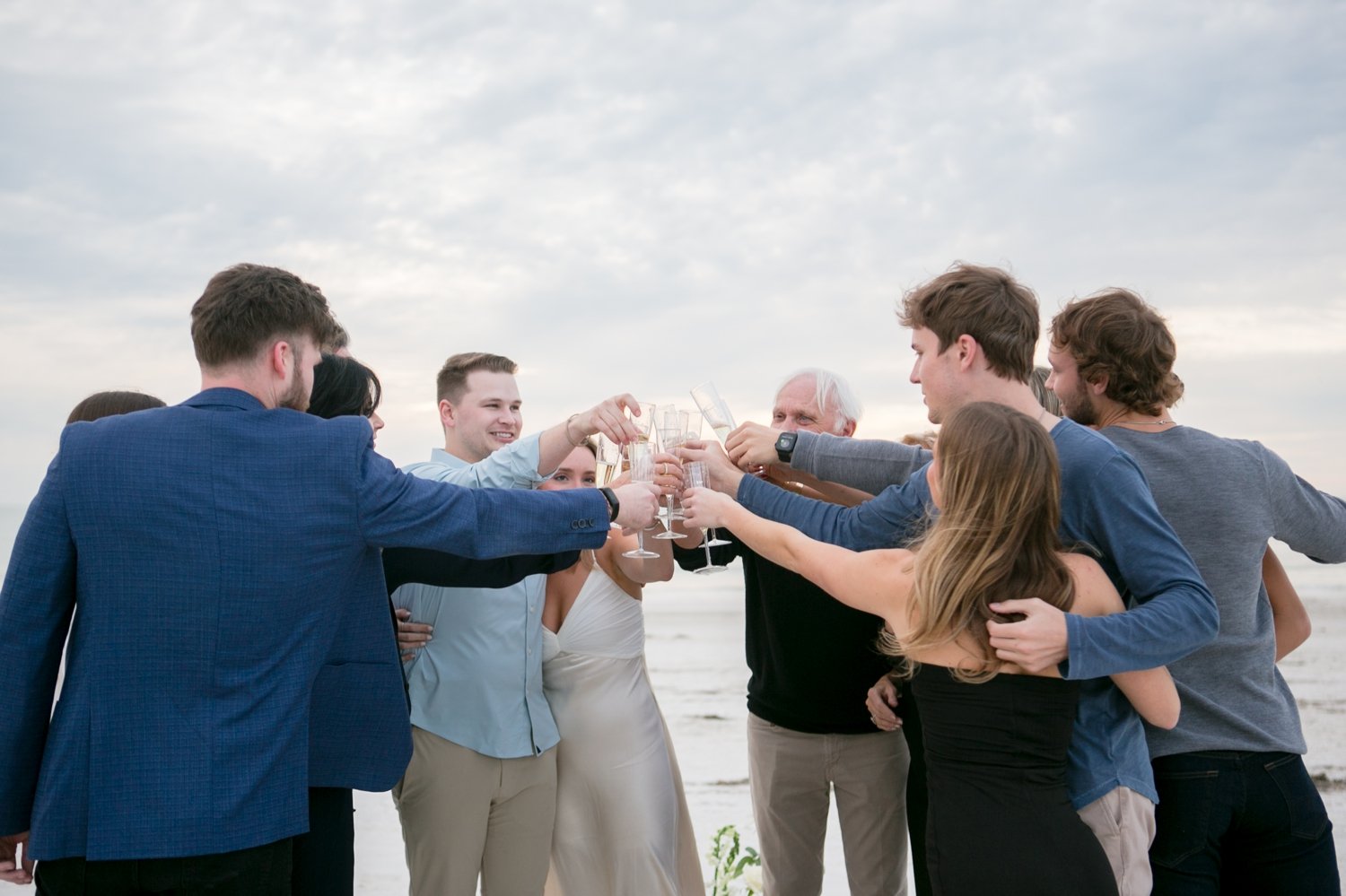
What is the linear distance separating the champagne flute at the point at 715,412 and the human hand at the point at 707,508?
444 mm

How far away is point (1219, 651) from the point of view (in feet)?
9.51

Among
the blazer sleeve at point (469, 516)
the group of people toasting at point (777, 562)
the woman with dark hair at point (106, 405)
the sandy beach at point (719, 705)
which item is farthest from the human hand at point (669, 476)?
the sandy beach at point (719, 705)

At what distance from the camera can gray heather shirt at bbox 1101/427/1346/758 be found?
9.27ft

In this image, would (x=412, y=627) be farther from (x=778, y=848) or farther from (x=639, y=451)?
(x=778, y=848)

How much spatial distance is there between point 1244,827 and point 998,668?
36.6 inches

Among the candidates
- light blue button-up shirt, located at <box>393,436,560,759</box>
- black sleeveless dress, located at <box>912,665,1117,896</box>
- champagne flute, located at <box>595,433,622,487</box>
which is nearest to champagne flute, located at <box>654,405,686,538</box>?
champagne flute, located at <box>595,433,622,487</box>

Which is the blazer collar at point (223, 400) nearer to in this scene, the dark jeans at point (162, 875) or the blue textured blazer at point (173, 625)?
the blue textured blazer at point (173, 625)

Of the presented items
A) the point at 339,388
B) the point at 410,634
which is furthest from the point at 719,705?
the point at 339,388

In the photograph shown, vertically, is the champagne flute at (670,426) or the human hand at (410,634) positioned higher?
the champagne flute at (670,426)

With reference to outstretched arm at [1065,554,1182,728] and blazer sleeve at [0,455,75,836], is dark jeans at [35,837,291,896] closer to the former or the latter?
blazer sleeve at [0,455,75,836]

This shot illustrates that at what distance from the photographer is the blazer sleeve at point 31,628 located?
2414mm

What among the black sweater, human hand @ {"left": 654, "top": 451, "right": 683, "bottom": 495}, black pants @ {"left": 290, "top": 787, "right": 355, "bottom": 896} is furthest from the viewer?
the black sweater

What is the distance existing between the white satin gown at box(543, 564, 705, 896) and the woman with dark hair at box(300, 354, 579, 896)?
3.24 feet

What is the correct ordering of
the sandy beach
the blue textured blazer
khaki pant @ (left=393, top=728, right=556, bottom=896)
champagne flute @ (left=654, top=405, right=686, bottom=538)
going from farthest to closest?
the sandy beach < khaki pant @ (left=393, top=728, right=556, bottom=896) < champagne flute @ (left=654, top=405, right=686, bottom=538) < the blue textured blazer
